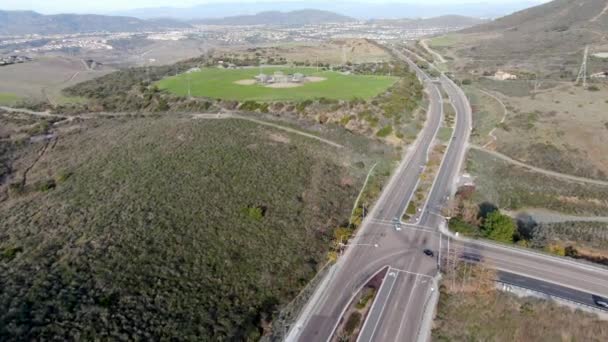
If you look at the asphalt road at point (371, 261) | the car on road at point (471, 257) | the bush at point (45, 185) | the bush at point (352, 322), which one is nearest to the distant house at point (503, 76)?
the asphalt road at point (371, 261)

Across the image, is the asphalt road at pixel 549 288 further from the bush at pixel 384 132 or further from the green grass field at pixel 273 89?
the green grass field at pixel 273 89

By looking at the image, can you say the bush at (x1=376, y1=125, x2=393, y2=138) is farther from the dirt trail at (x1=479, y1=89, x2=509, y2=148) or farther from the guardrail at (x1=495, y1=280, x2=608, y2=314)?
the guardrail at (x1=495, y1=280, x2=608, y2=314)

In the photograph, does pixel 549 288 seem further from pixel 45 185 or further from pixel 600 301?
pixel 45 185

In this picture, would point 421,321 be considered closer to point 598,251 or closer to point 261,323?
point 261,323

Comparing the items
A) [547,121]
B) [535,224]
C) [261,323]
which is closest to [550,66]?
[547,121]

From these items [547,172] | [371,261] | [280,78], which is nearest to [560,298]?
[371,261]

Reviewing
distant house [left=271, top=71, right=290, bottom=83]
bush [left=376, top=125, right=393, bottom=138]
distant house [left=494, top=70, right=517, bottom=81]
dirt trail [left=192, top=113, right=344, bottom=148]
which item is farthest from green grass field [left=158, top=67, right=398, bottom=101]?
distant house [left=494, top=70, right=517, bottom=81]
